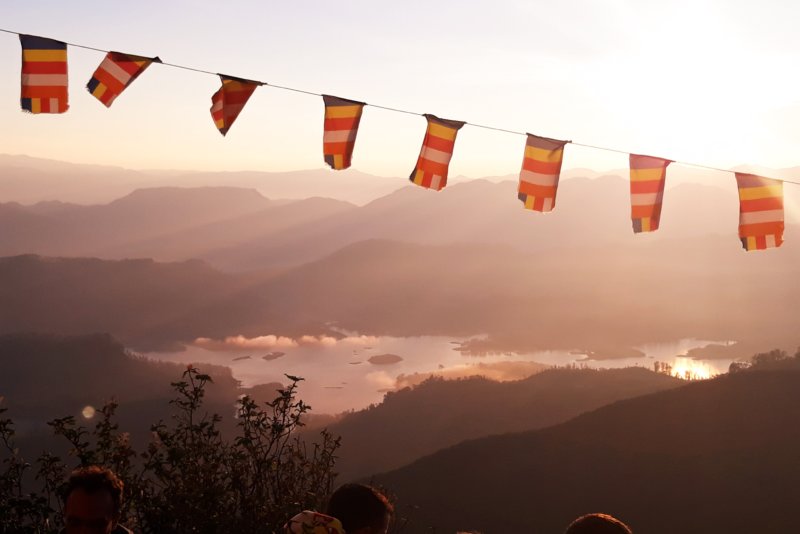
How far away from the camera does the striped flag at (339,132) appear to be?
8.67 metres

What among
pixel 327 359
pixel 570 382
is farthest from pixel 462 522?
pixel 327 359

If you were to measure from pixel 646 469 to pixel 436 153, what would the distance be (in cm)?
6419

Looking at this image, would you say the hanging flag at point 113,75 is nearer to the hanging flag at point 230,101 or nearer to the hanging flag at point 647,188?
the hanging flag at point 230,101

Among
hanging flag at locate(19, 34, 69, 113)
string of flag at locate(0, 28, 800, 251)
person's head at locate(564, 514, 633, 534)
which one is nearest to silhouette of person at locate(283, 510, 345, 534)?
person's head at locate(564, 514, 633, 534)

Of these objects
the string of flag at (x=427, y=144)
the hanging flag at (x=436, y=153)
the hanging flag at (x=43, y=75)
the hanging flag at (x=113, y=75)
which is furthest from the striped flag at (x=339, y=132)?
the hanging flag at (x=43, y=75)

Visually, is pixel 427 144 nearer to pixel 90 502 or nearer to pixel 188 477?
pixel 188 477

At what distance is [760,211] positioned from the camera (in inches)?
342

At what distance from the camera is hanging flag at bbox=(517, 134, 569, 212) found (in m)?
8.90

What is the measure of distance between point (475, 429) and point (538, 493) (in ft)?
127

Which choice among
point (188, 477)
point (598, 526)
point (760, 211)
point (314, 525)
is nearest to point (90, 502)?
point (314, 525)

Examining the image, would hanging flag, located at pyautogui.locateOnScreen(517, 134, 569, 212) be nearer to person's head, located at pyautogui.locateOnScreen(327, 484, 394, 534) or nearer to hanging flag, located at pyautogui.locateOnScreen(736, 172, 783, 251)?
hanging flag, located at pyautogui.locateOnScreen(736, 172, 783, 251)

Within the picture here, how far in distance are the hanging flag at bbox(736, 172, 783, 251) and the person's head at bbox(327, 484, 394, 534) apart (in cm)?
716

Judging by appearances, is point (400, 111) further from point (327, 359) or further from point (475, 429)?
point (327, 359)

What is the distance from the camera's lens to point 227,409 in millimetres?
114125
